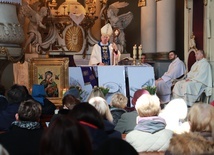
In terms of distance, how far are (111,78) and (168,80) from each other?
2590 millimetres

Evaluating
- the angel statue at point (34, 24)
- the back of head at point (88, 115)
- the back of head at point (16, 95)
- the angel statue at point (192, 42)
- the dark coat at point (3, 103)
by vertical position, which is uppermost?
the angel statue at point (34, 24)

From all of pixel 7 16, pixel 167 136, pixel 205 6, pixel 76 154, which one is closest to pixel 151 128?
pixel 167 136

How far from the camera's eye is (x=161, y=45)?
51.7 feet

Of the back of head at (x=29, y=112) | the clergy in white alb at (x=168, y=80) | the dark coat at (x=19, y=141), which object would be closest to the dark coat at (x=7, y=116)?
the back of head at (x=29, y=112)

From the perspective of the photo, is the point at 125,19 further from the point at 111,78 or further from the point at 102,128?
the point at 102,128

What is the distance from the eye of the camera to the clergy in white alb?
1295 cm

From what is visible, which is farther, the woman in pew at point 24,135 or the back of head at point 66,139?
the woman in pew at point 24,135

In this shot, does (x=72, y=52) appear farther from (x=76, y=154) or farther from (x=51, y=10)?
(x=76, y=154)

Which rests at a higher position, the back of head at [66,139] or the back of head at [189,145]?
the back of head at [66,139]

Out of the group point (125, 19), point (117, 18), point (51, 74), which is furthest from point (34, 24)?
point (51, 74)

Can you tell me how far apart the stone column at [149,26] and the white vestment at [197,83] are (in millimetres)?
4267

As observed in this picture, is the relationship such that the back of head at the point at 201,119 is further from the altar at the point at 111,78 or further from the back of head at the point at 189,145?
the altar at the point at 111,78

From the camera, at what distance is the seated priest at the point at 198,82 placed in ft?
39.3

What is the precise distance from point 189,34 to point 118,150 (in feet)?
37.3
